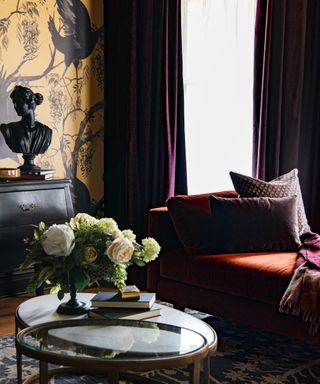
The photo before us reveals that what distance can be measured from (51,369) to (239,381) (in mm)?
844

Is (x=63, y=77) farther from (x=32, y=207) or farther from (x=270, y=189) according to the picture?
(x=270, y=189)

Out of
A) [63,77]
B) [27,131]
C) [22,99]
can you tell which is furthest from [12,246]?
[63,77]

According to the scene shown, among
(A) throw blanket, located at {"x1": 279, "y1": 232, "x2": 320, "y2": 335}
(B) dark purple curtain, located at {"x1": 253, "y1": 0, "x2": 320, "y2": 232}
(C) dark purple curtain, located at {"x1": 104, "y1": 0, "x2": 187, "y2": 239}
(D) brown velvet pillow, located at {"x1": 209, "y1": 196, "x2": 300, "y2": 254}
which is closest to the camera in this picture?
(A) throw blanket, located at {"x1": 279, "y1": 232, "x2": 320, "y2": 335}

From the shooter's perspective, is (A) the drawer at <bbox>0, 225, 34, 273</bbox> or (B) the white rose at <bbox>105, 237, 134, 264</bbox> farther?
(A) the drawer at <bbox>0, 225, 34, 273</bbox>

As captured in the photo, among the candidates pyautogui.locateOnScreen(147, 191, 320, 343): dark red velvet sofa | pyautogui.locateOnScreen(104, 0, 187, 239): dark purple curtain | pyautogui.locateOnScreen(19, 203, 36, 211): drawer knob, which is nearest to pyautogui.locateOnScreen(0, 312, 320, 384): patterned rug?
pyautogui.locateOnScreen(147, 191, 320, 343): dark red velvet sofa

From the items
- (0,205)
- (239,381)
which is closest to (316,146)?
(239,381)

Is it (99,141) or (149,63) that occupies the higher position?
(149,63)

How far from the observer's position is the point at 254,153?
13.6 feet

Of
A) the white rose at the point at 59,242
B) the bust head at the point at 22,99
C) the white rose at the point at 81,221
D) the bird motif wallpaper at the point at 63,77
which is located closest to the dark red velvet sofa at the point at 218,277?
the white rose at the point at 81,221

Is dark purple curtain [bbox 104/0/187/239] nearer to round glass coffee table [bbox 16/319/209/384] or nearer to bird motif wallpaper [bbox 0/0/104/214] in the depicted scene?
bird motif wallpaper [bbox 0/0/104/214]

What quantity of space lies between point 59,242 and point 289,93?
212 centimetres

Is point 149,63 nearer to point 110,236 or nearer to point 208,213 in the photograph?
point 208,213

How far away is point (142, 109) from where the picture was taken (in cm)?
474

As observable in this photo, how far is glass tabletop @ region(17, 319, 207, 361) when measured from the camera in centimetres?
209
